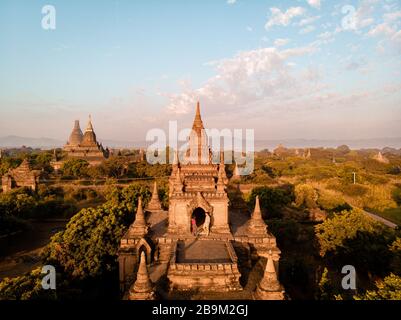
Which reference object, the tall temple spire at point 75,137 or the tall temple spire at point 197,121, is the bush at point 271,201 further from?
the tall temple spire at point 75,137

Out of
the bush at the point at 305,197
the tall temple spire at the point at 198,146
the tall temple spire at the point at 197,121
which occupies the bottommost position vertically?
the bush at the point at 305,197

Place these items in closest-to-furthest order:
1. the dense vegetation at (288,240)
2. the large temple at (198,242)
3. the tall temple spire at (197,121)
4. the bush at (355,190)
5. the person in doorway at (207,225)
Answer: the large temple at (198,242) → the dense vegetation at (288,240) → the person in doorway at (207,225) → the tall temple spire at (197,121) → the bush at (355,190)

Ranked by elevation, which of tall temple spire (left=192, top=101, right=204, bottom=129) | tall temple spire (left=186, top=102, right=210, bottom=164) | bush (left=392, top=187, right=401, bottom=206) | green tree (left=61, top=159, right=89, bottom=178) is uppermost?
tall temple spire (left=192, top=101, right=204, bottom=129)

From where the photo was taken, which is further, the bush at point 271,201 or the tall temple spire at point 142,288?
the bush at point 271,201

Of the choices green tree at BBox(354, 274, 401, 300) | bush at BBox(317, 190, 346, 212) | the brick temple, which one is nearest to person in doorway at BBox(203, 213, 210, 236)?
green tree at BBox(354, 274, 401, 300)

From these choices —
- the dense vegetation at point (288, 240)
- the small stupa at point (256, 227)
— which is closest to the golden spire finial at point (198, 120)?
the small stupa at point (256, 227)

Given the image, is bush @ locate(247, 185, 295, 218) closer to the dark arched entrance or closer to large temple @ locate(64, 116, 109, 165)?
the dark arched entrance

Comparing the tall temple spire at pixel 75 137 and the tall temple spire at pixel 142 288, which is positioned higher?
the tall temple spire at pixel 75 137

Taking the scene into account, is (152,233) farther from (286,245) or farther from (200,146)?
(286,245)
